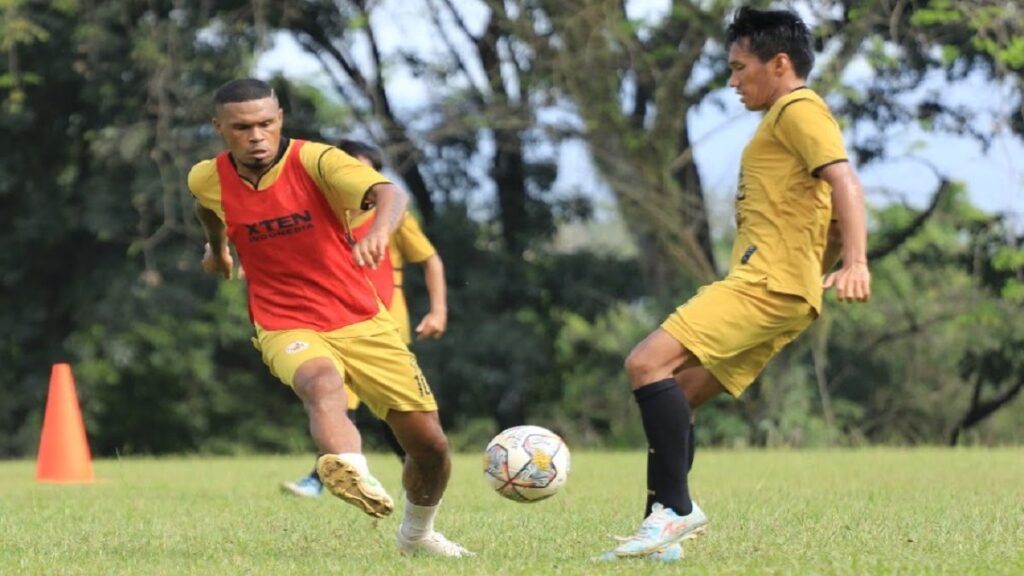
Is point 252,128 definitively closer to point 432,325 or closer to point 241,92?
point 241,92

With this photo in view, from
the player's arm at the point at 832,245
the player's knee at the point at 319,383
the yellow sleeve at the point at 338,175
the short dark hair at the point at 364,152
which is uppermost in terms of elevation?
the short dark hair at the point at 364,152

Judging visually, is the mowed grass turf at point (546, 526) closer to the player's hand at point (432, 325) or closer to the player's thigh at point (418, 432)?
the player's thigh at point (418, 432)

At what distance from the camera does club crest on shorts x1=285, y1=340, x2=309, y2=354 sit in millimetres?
6621

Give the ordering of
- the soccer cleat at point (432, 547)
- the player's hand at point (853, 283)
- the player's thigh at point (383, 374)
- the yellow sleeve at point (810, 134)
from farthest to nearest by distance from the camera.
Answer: the soccer cleat at point (432, 547), the player's thigh at point (383, 374), the yellow sleeve at point (810, 134), the player's hand at point (853, 283)

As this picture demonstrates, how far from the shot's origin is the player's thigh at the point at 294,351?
657 cm

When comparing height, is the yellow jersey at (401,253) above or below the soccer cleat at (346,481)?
above

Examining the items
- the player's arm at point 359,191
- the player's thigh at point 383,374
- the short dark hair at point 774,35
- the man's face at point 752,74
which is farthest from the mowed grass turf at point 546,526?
the short dark hair at point 774,35

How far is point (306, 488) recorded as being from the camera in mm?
10750

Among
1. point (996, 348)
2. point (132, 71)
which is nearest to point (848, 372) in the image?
point (996, 348)

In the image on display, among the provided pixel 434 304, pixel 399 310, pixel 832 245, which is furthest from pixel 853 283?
pixel 399 310

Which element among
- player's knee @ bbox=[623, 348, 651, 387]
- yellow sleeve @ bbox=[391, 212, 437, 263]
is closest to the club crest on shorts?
player's knee @ bbox=[623, 348, 651, 387]

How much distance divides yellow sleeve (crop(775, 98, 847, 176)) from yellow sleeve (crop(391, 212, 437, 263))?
467 cm

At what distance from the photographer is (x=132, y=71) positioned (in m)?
22.7

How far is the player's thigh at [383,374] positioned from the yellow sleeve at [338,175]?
1.73 feet
